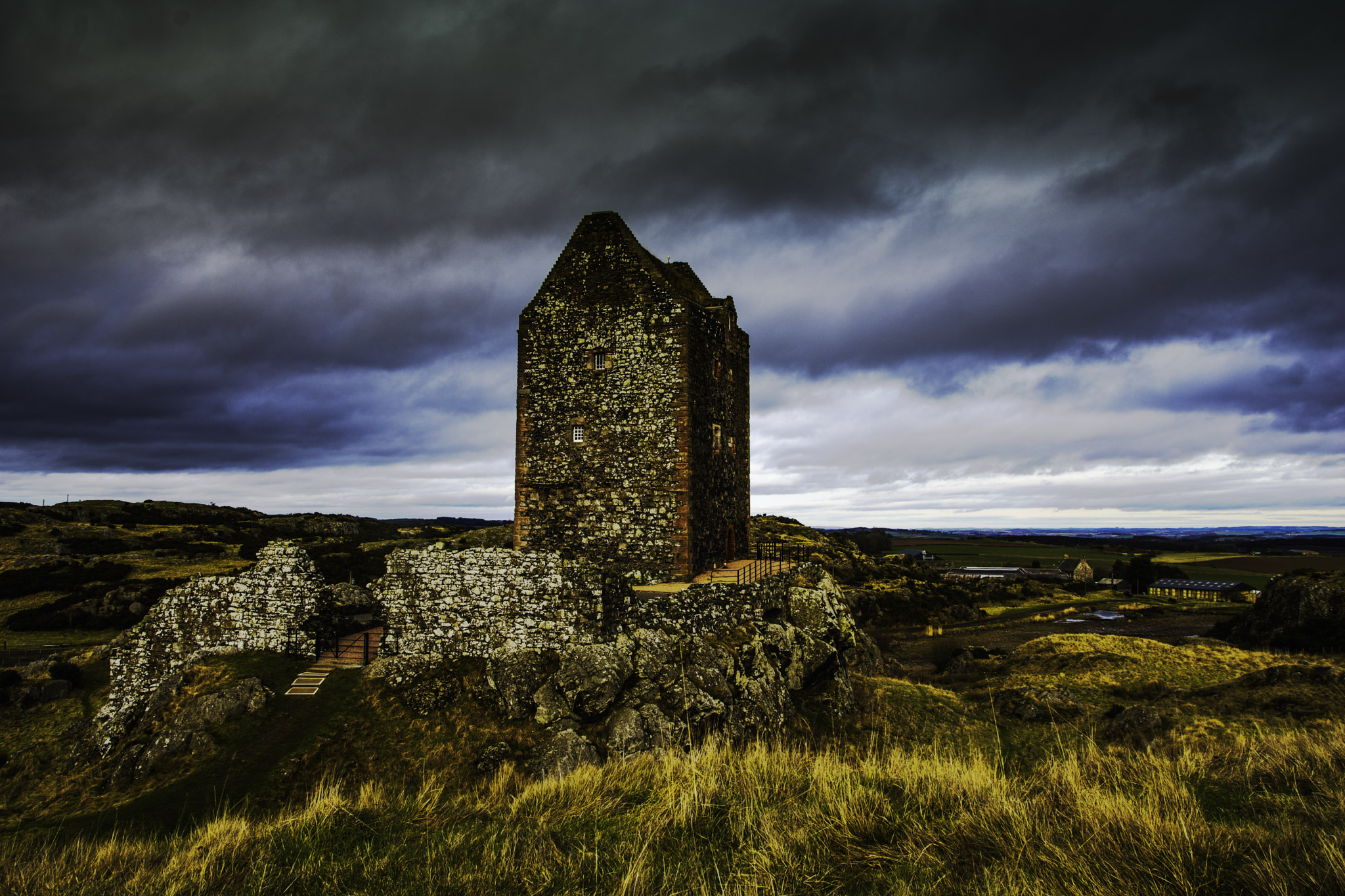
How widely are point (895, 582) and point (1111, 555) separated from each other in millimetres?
117923

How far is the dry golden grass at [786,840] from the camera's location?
4.57 meters

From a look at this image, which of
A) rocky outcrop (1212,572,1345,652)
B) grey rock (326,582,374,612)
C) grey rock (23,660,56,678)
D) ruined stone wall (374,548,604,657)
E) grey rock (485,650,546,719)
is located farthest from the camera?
rocky outcrop (1212,572,1345,652)

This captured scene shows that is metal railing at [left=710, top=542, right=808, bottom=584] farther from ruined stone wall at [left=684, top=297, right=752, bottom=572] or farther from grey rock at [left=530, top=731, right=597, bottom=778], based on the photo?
grey rock at [left=530, top=731, right=597, bottom=778]

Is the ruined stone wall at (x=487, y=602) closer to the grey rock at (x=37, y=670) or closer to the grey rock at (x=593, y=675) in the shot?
the grey rock at (x=593, y=675)

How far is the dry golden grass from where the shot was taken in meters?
4.57

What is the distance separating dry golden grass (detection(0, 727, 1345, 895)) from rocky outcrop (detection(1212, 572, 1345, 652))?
108 ft

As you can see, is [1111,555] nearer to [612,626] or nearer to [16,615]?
[612,626]

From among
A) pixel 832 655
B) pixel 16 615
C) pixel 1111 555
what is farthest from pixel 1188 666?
pixel 1111 555

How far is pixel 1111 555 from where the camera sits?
458ft

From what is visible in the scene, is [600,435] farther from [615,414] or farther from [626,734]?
[626,734]

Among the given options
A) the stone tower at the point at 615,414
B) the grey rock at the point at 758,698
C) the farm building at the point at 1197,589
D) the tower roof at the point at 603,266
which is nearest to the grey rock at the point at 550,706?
the grey rock at the point at 758,698

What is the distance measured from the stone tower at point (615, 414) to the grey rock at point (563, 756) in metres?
6.74

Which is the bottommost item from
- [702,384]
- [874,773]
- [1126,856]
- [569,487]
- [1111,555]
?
[1111,555]

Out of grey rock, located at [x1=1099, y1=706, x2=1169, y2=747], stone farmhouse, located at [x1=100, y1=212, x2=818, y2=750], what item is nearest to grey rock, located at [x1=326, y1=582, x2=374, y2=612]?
stone farmhouse, located at [x1=100, y1=212, x2=818, y2=750]
